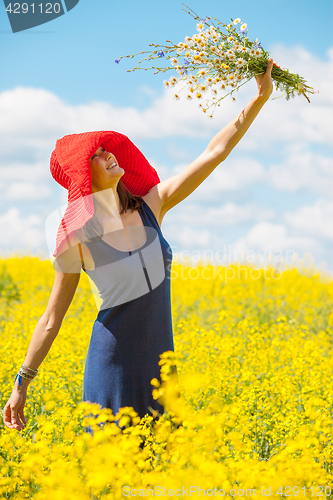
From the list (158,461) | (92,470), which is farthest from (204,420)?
(92,470)

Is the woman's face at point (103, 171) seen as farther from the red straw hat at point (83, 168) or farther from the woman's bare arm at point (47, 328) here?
the woman's bare arm at point (47, 328)

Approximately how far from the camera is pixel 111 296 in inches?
85.0

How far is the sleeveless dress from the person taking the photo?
83.9 inches

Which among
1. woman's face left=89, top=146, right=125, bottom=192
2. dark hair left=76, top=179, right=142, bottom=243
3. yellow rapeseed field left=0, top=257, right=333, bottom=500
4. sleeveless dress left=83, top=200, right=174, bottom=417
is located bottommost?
yellow rapeseed field left=0, top=257, right=333, bottom=500

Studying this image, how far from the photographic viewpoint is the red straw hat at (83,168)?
6.98 feet

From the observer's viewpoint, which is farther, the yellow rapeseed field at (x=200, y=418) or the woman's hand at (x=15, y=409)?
the woman's hand at (x=15, y=409)

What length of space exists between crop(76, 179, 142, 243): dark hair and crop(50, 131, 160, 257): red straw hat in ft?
0.21

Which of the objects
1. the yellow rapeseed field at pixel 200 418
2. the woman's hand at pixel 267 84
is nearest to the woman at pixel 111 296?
the yellow rapeseed field at pixel 200 418

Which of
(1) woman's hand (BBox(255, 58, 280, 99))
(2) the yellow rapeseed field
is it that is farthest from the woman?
(1) woman's hand (BBox(255, 58, 280, 99))

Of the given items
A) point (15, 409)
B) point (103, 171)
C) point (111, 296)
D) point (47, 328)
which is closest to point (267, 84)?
point (103, 171)

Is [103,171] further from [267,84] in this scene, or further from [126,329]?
[267,84]

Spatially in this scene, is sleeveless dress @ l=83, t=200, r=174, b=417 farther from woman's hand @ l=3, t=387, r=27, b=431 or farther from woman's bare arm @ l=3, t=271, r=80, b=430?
woman's hand @ l=3, t=387, r=27, b=431

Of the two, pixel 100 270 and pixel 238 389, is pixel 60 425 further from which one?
pixel 238 389

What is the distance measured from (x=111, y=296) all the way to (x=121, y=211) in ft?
1.49
